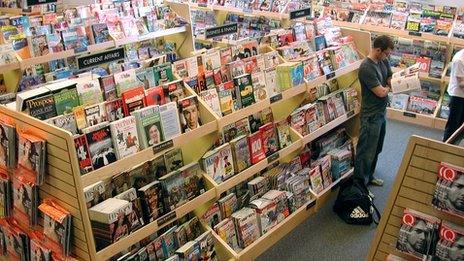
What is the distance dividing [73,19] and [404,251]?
14.8 feet

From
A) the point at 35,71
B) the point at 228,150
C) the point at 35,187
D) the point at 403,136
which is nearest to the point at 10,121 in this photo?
the point at 35,187

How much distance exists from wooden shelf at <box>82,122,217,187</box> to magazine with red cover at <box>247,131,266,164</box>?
52 cm

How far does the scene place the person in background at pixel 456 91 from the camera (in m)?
5.00

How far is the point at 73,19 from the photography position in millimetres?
5367

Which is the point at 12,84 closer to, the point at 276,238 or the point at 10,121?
the point at 10,121

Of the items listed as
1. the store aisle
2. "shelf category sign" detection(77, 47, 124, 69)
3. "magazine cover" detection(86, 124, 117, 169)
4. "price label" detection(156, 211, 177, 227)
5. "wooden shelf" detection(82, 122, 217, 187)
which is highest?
"shelf category sign" detection(77, 47, 124, 69)

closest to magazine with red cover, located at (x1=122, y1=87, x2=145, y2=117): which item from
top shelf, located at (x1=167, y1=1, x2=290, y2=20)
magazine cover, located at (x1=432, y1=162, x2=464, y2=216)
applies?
magazine cover, located at (x1=432, y1=162, x2=464, y2=216)

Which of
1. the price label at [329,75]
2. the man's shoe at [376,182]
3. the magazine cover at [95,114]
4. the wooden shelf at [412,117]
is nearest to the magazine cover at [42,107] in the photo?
the magazine cover at [95,114]

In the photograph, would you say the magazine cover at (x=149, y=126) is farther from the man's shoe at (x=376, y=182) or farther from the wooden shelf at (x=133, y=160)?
the man's shoe at (x=376, y=182)

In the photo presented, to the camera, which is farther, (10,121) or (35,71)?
(35,71)

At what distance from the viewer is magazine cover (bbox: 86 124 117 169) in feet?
8.86

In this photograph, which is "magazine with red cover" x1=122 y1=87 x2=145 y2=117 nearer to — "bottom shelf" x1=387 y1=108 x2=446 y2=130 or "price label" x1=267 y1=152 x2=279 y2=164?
"price label" x1=267 y1=152 x2=279 y2=164

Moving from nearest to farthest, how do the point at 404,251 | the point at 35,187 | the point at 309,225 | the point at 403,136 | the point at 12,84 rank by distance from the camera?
the point at 404,251 < the point at 35,187 < the point at 309,225 < the point at 12,84 < the point at 403,136

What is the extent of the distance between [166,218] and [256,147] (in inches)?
41.4
